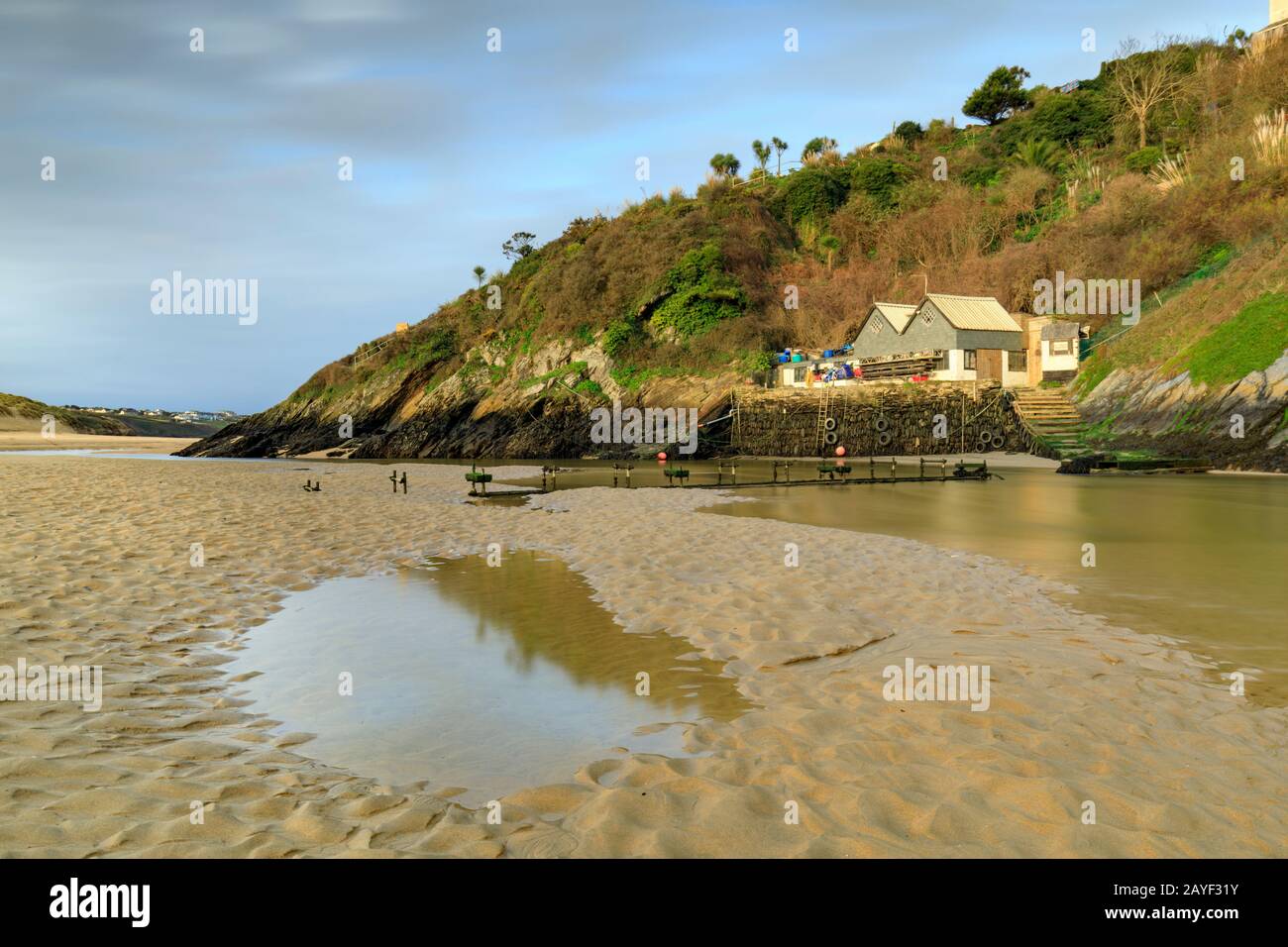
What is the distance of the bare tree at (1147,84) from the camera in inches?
2699

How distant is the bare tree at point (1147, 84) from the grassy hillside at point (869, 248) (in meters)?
0.29

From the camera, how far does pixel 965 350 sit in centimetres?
4884

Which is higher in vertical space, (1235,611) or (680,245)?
(680,245)

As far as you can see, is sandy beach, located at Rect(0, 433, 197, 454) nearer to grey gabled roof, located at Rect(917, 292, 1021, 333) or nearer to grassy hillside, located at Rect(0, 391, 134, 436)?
grassy hillside, located at Rect(0, 391, 134, 436)

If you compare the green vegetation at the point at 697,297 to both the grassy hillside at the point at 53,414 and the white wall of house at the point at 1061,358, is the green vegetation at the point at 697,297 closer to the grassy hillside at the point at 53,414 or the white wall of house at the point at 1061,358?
the white wall of house at the point at 1061,358

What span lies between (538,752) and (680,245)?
67.1 m

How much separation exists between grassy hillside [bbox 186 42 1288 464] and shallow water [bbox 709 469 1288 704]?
21.2m

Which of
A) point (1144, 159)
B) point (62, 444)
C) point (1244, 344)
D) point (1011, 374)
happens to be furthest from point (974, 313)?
point (62, 444)

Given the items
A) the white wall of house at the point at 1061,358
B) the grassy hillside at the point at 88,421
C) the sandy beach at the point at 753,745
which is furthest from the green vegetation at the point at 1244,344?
the grassy hillside at the point at 88,421

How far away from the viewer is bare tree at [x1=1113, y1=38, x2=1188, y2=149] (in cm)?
6856
